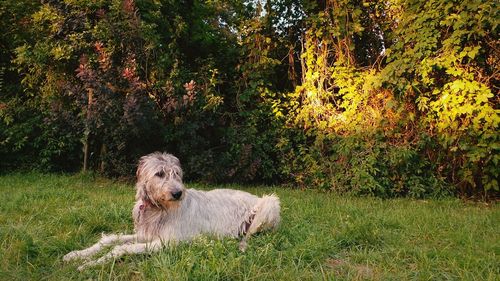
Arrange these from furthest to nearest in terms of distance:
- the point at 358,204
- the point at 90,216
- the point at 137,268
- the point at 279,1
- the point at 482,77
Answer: the point at 279,1
the point at 482,77
the point at 358,204
the point at 90,216
the point at 137,268

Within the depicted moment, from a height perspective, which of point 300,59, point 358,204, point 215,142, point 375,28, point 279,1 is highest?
point 279,1

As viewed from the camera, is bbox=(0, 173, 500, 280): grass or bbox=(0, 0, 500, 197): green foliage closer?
bbox=(0, 173, 500, 280): grass

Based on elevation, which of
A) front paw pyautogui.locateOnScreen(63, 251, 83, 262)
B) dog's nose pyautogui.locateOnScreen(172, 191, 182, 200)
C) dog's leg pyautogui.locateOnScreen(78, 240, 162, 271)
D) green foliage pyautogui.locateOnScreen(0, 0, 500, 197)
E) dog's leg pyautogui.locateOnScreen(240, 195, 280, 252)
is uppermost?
green foliage pyautogui.locateOnScreen(0, 0, 500, 197)

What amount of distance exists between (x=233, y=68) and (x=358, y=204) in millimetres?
4253

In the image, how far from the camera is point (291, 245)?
404 centimetres

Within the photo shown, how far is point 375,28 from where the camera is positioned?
8.38 meters

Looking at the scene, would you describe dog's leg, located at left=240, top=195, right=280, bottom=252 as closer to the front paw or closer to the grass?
the grass

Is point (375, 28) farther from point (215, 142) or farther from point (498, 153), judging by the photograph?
point (215, 142)

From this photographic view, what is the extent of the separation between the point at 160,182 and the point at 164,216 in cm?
34

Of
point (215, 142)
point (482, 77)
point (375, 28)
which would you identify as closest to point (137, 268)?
point (215, 142)

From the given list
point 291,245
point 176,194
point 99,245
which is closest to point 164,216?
point 176,194

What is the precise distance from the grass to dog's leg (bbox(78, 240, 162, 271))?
57mm

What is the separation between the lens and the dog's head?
3.66 m

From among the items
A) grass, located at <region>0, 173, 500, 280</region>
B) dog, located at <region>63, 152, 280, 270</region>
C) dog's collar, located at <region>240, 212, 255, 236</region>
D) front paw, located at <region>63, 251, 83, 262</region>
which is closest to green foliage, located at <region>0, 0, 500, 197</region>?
grass, located at <region>0, 173, 500, 280</region>
